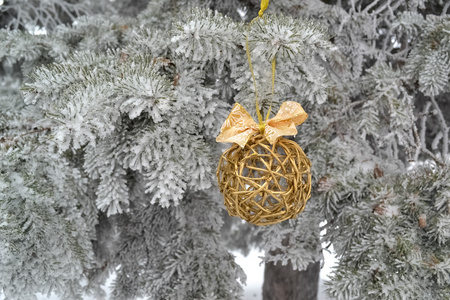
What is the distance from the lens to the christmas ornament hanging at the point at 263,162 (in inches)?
25.3

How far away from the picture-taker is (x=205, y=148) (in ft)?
2.43

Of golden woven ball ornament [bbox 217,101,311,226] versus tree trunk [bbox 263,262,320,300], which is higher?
golden woven ball ornament [bbox 217,101,311,226]

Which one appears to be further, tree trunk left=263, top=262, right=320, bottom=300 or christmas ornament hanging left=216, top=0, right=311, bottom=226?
tree trunk left=263, top=262, right=320, bottom=300

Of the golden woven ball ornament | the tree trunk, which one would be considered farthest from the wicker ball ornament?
the tree trunk

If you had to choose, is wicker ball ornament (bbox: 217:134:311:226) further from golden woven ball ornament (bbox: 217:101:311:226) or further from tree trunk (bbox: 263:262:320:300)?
tree trunk (bbox: 263:262:320:300)

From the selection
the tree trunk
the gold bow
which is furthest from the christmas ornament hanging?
the tree trunk

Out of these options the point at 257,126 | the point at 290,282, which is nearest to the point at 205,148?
the point at 257,126

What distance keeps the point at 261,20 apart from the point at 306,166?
0.89 feet

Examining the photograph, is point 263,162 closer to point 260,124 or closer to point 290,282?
point 260,124

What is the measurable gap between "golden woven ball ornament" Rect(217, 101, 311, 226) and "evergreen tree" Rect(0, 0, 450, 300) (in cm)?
6

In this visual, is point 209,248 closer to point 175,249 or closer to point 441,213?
point 175,249

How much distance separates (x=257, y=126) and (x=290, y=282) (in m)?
1.55

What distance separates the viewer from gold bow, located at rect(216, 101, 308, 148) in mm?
643

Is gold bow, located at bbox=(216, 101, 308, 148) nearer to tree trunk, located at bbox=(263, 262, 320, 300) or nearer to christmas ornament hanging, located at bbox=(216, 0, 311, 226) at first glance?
christmas ornament hanging, located at bbox=(216, 0, 311, 226)
